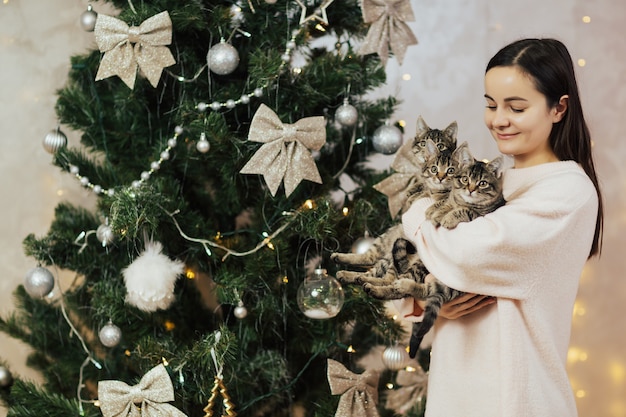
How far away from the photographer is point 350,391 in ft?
5.87

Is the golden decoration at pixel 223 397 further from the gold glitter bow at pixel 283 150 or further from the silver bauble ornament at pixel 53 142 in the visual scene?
the silver bauble ornament at pixel 53 142

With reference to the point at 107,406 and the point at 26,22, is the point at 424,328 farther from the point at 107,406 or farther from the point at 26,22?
the point at 26,22

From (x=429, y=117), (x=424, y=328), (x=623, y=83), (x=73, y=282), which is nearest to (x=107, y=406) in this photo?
(x=73, y=282)

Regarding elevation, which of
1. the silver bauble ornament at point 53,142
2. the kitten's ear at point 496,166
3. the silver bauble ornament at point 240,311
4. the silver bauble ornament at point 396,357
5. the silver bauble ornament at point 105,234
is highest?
the silver bauble ornament at point 53,142

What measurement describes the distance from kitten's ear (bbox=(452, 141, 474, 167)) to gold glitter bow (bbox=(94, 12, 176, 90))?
0.73m

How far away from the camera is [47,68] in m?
2.23

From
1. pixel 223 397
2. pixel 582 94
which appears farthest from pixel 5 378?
pixel 582 94

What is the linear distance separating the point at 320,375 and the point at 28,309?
873mm

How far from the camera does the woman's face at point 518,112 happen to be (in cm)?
128

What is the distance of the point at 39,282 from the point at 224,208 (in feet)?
1.67

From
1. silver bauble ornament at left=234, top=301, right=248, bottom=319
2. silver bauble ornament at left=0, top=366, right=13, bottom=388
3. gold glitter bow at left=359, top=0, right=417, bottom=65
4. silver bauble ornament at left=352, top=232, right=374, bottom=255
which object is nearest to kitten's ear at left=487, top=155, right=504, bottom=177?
silver bauble ornament at left=352, top=232, right=374, bottom=255

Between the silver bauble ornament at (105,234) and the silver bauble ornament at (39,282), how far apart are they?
182 mm

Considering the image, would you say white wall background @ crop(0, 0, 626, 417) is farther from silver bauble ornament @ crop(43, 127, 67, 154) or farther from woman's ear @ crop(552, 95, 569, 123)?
woman's ear @ crop(552, 95, 569, 123)

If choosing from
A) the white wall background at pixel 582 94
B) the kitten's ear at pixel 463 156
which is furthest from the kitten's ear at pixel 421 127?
the white wall background at pixel 582 94
